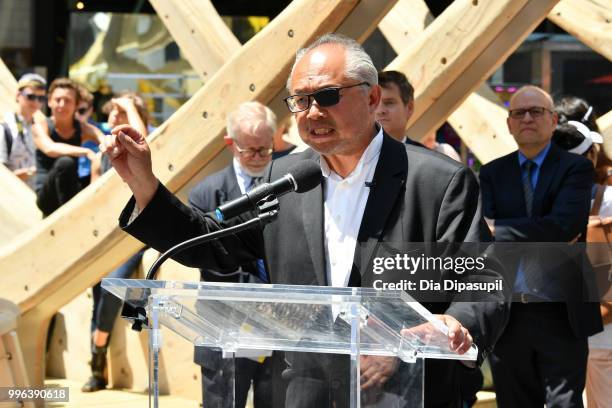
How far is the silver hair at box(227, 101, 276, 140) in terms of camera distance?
5.71 meters

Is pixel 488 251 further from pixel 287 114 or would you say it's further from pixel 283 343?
pixel 287 114

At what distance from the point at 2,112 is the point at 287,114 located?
3.39m

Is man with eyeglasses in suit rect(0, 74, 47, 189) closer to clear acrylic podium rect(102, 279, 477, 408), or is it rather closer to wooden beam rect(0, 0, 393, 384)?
wooden beam rect(0, 0, 393, 384)

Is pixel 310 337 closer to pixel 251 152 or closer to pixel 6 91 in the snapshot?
pixel 251 152

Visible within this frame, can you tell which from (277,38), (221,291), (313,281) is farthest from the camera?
(277,38)

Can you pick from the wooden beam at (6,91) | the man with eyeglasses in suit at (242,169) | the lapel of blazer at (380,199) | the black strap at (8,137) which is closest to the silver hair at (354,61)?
the lapel of blazer at (380,199)

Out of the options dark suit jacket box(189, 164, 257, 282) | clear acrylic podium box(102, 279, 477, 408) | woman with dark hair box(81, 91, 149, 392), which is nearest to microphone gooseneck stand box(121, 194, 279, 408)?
clear acrylic podium box(102, 279, 477, 408)

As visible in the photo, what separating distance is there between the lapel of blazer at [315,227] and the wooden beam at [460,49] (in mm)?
2782

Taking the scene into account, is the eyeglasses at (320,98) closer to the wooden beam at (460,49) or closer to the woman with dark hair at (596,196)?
the woman with dark hair at (596,196)

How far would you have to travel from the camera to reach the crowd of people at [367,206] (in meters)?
3.21

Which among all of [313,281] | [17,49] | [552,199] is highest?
[17,49]

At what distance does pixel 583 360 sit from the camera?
5.38m

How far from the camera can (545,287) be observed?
17.7 ft

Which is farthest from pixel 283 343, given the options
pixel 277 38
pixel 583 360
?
pixel 277 38
